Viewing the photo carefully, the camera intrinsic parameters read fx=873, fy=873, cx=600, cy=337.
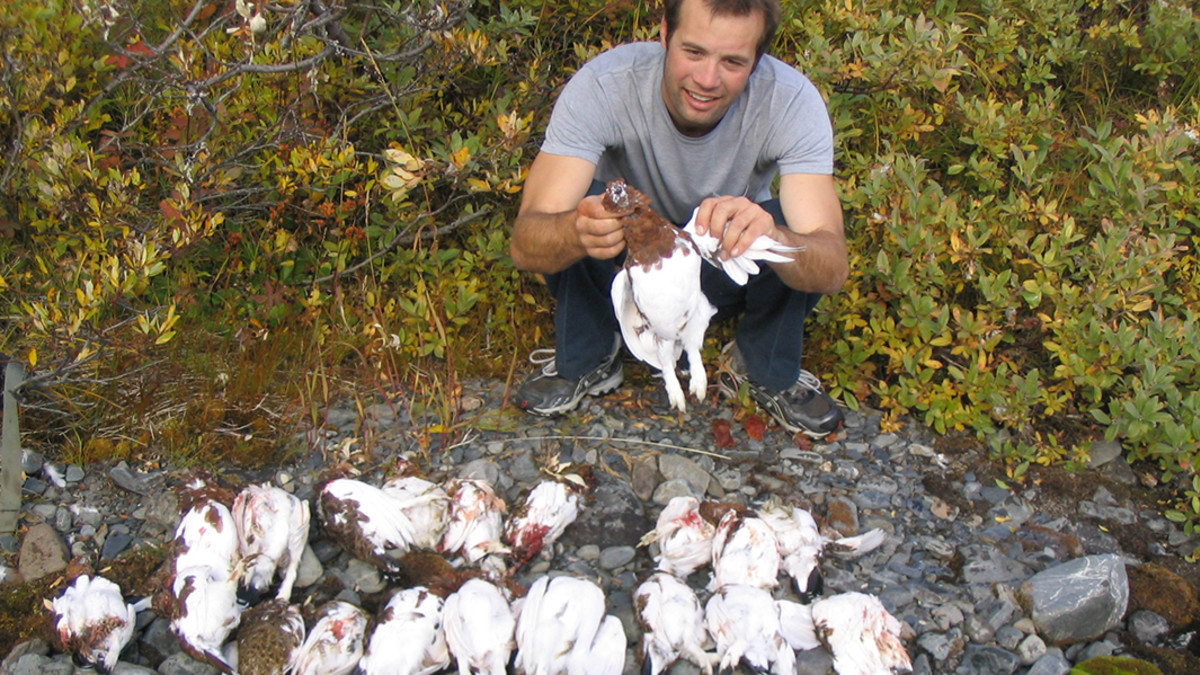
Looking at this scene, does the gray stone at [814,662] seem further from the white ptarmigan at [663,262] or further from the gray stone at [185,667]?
the gray stone at [185,667]

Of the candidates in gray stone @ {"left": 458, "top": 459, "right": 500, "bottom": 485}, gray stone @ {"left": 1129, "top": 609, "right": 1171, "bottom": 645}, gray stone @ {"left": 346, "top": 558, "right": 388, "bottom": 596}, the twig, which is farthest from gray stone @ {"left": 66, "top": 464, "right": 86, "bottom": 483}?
gray stone @ {"left": 1129, "top": 609, "right": 1171, "bottom": 645}

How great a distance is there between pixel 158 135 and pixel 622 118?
1.69 meters

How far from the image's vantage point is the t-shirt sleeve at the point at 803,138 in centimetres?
267

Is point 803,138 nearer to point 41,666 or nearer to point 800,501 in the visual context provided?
point 800,501

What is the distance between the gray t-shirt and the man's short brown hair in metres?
0.17

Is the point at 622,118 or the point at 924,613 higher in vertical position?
the point at 622,118

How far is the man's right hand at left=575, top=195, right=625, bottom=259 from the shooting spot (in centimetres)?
213

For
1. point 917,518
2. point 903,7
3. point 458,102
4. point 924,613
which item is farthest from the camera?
point 903,7

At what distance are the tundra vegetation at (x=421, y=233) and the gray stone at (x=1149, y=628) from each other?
422mm

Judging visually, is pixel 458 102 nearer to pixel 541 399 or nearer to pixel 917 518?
pixel 541 399

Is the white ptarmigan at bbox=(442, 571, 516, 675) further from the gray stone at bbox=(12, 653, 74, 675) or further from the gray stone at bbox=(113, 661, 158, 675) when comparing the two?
the gray stone at bbox=(12, 653, 74, 675)

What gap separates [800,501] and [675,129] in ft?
3.97

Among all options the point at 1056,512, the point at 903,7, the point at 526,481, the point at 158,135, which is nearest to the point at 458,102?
the point at 158,135

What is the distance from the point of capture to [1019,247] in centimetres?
309
